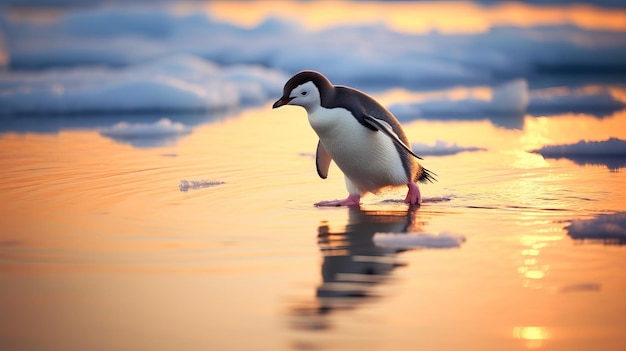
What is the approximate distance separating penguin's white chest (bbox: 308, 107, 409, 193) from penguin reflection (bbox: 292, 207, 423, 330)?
34cm

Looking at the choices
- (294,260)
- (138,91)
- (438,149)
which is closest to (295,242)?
(294,260)

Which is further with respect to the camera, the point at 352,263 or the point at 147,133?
the point at 147,133

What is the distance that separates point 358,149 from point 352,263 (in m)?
1.70

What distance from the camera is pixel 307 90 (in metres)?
5.93

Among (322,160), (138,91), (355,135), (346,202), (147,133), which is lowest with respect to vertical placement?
(346,202)

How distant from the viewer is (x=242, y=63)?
21766 mm

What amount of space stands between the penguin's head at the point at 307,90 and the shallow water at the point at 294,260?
0.59 m

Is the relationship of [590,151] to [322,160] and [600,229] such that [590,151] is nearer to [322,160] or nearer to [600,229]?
[322,160]

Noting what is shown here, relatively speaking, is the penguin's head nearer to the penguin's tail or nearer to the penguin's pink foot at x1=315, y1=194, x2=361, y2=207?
the penguin's pink foot at x1=315, y1=194, x2=361, y2=207

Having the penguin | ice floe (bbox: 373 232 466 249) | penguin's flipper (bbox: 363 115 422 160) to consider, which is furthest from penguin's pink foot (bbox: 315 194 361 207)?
ice floe (bbox: 373 232 466 249)

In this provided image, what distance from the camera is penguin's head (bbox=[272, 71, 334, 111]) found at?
234 inches

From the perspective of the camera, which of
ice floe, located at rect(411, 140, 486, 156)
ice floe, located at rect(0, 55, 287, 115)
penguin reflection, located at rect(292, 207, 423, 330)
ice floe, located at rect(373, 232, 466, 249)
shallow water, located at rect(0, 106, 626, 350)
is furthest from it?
ice floe, located at rect(0, 55, 287, 115)

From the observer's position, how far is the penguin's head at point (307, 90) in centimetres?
594

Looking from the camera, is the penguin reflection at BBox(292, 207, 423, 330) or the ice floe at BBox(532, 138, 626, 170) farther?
the ice floe at BBox(532, 138, 626, 170)
